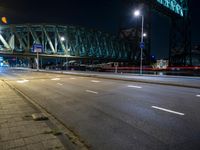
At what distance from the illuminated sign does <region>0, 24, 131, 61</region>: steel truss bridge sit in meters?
39.7

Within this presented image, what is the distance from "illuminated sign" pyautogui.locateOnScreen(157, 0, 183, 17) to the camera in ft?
242

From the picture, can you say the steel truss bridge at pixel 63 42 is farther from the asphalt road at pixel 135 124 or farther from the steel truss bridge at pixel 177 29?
Answer: the asphalt road at pixel 135 124

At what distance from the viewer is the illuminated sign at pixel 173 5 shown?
73.8m

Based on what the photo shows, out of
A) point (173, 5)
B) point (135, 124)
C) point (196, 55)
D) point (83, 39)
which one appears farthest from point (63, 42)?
point (135, 124)

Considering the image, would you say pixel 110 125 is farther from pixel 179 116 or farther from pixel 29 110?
pixel 29 110

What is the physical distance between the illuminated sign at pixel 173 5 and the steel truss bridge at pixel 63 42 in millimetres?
39738

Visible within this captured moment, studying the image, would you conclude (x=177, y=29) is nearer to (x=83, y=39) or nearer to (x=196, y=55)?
(x=196, y=55)

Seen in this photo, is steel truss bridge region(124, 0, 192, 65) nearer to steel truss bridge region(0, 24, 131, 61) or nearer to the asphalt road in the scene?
steel truss bridge region(0, 24, 131, 61)

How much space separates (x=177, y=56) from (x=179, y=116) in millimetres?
77778

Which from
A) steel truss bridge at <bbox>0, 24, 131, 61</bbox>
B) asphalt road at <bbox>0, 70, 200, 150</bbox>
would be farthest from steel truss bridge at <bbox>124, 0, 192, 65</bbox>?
asphalt road at <bbox>0, 70, 200, 150</bbox>

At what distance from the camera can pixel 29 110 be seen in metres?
8.27

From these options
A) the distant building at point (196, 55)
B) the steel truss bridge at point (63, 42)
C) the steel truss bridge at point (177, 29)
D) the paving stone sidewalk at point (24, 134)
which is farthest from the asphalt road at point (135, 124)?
the distant building at point (196, 55)

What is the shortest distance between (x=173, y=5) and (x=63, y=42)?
178ft

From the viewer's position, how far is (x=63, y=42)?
106m
